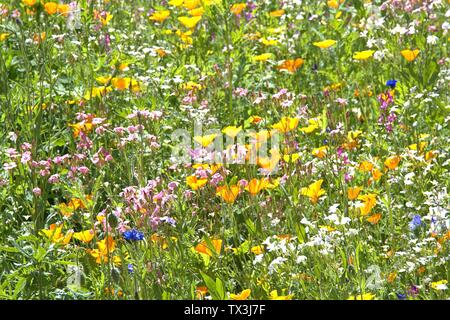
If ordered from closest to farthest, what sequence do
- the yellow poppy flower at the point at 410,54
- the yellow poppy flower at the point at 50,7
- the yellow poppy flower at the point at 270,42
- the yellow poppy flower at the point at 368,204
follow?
the yellow poppy flower at the point at 368,204 → the yellow poppy flower at the point at 50,7 → the yellow poppy flower at the point at 410,54 → the yellow poppy flower at the point at 270,42

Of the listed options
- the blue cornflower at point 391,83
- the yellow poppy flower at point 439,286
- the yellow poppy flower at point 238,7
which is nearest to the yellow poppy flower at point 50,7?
the yellow poppy flower at point 238,7

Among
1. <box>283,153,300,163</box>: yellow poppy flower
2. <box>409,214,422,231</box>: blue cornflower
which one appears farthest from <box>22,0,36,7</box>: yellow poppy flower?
<box>409,214,422,231</box>: blue cornflower

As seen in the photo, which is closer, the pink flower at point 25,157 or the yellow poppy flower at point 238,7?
the pink flower at point 25,157

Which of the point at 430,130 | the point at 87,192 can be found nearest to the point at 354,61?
the point at 430,130

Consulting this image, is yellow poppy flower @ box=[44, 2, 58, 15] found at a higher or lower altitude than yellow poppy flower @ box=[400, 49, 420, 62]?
higher

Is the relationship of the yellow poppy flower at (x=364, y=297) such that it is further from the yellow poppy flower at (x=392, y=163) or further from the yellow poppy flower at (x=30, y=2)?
the yellow poppy flower at (x=30, y=2)

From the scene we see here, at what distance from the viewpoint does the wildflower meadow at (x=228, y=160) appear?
2789 millimetres

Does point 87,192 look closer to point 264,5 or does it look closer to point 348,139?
point 348,139

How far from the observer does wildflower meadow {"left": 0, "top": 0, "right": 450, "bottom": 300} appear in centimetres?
279

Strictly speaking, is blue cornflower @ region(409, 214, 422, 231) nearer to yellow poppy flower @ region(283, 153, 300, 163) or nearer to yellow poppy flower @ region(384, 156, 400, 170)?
yellow poppy flower @ region(384, 156, 400, 170)

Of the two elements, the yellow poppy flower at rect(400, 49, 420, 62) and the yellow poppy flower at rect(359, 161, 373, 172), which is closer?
the yellow poppy flower at rect(359, 161, 373, 172)

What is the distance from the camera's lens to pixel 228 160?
3252 mm

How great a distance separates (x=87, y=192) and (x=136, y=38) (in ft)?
5.19
